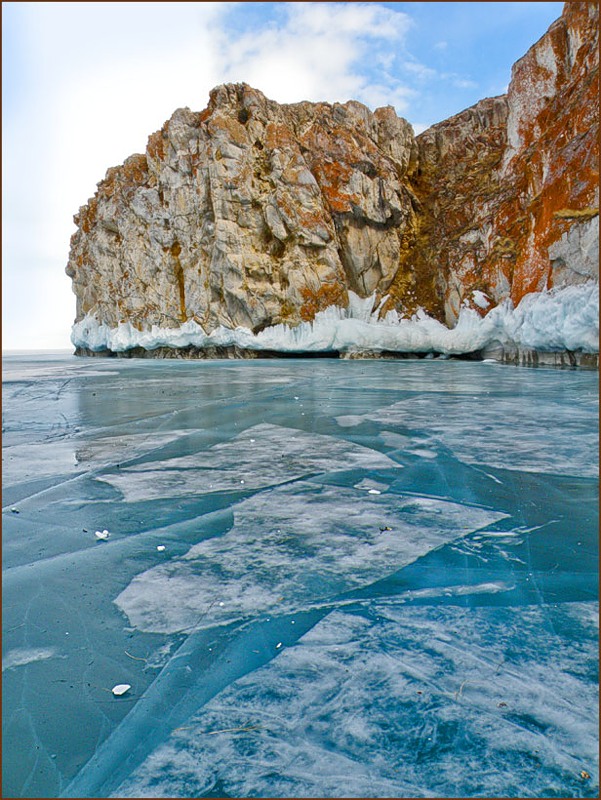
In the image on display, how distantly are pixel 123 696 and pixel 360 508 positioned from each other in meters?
2.15

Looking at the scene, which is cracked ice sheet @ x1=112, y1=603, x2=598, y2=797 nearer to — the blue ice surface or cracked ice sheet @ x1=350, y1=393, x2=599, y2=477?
the blue ice surface

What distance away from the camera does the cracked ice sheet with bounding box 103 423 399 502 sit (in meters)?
4.21

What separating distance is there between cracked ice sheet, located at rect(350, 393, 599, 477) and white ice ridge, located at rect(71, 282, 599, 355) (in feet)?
25.3

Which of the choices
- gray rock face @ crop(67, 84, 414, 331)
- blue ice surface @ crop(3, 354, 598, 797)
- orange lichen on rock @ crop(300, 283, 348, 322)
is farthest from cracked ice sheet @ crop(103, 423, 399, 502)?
gray rock face @ crop(67, 84, 414, 331)

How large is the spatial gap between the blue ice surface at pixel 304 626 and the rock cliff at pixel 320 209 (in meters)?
20.1

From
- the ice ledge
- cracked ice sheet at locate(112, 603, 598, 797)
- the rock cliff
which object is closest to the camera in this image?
cracked ice sheet at locate(112, 603, 598, 797)

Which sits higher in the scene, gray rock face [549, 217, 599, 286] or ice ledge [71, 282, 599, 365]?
gray rock face [549, 217, 599, 286]

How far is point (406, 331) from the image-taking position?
87.8ft

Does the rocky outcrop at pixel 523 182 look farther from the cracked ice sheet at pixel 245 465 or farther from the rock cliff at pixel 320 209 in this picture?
the cracked ice sheet at pixel 245 465

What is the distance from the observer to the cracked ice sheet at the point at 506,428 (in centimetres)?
481

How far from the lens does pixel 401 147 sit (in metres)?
33.1

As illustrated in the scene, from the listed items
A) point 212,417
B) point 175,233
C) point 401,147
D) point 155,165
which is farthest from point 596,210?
point 155,165

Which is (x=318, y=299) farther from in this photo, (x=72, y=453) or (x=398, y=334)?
(x=72, y=453)

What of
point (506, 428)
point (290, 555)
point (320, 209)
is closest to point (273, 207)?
point (320, 209)
